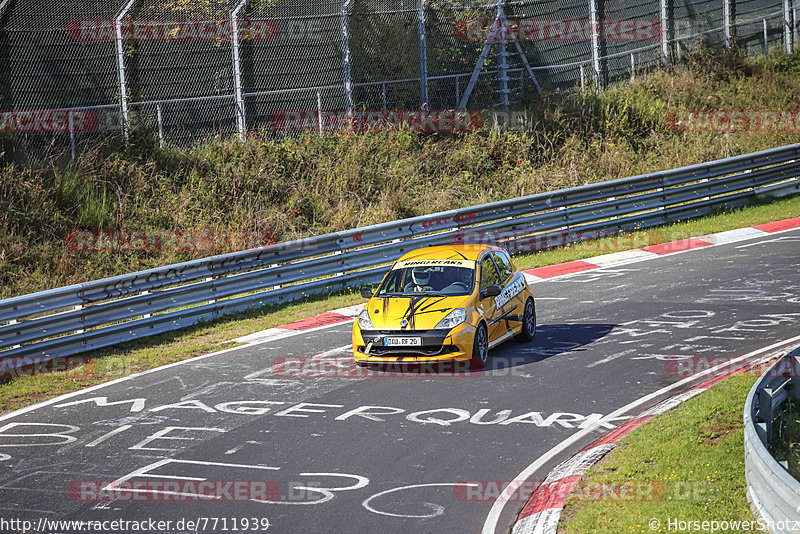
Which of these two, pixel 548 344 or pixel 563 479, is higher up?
pixel 548 344

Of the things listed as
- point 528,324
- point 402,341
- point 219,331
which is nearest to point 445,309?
point 402,341

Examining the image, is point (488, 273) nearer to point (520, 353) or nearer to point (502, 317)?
point (502, 317)

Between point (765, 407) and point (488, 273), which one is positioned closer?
point (765, 407)

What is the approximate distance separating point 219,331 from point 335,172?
27.3ft

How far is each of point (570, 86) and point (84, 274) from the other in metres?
16.6

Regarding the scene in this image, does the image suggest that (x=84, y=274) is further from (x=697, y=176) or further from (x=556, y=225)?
(x=697, y=176)

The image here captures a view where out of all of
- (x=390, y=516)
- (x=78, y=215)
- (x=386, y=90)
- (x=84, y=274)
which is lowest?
(x=390, y=516)

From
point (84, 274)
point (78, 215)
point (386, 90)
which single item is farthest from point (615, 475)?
point (386, 90)

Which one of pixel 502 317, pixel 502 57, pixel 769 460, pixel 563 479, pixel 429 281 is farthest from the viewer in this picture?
pixel 502 57

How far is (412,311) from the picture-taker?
11.8 meters

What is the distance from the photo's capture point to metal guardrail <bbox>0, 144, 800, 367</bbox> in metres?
13.4

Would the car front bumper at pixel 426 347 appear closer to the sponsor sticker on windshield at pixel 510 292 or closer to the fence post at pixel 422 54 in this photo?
the sponsor sticker on windshield at pixel 510 292

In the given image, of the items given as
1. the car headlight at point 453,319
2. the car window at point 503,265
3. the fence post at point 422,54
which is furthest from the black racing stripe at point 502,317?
the fence post at point 422,54

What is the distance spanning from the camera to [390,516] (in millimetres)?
7238
